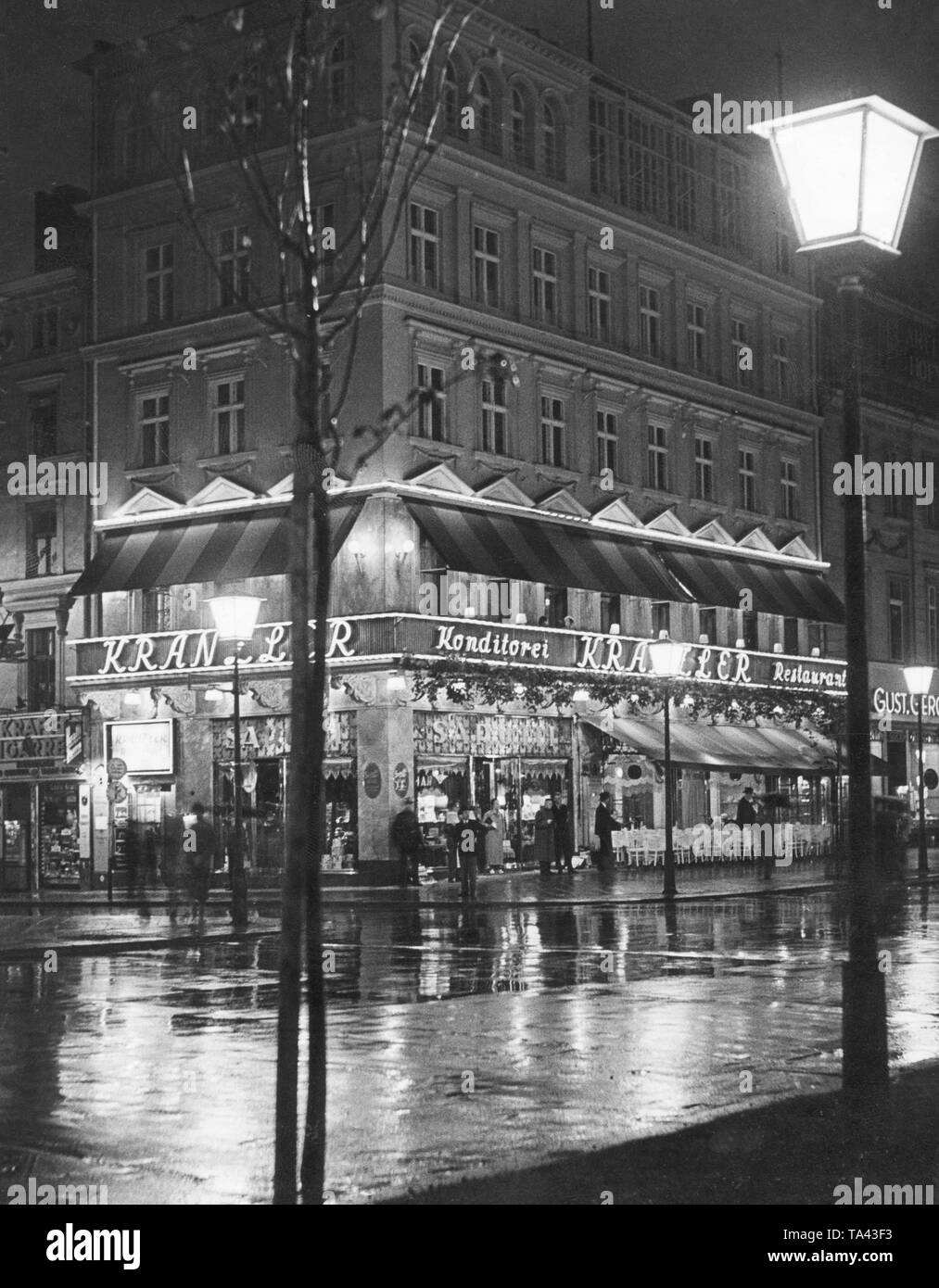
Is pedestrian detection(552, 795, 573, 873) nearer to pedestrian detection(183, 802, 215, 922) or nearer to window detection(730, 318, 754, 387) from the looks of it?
pedestrian detection(183, 802, 215, 922)

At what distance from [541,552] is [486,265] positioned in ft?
22.8

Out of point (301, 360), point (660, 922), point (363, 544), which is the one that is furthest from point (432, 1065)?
point (363, 544)

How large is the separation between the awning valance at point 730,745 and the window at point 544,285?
32.3 ft

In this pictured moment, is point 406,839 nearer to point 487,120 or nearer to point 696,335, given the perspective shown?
point 487,120

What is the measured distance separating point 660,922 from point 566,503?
58.2 feet

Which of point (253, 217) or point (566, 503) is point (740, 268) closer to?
point (566, 503)

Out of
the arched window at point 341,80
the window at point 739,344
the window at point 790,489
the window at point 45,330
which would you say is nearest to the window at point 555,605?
the window at point 739,344

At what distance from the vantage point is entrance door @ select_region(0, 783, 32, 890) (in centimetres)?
4647

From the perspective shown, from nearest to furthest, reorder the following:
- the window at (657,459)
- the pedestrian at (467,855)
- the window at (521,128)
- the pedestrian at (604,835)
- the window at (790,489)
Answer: the pedestrian at (467,855), the pedestrian at (604,835), the window at (521,128), the window at (657,459), the window at (790,489)

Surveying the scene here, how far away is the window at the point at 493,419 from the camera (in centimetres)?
4294

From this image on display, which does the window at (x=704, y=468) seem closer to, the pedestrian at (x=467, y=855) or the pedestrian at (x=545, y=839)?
the pedestrian at (x=545, y=839)

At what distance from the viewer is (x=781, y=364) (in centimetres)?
5438

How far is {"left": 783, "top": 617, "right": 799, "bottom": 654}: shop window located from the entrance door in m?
21.5

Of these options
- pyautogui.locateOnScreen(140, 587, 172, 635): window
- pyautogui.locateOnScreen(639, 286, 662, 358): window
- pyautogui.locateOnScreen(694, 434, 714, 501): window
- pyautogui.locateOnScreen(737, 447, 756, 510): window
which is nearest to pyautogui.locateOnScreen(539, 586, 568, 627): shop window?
pyautogui.locateOnScreen(694, 434, 714, 501): window
